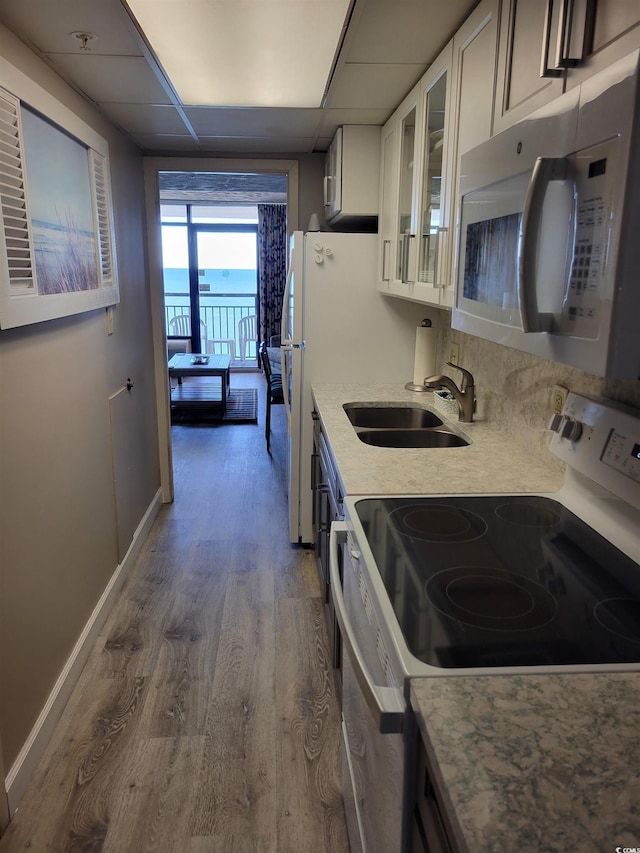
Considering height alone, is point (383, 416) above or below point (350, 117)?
below

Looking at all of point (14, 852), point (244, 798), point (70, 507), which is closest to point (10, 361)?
point (70, 507)

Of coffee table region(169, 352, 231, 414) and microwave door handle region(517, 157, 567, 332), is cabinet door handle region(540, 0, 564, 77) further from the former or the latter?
coffee table region(169, 352, 231, 414)

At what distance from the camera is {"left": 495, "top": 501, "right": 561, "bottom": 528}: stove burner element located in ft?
4.56

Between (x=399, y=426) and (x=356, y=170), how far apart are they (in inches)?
49.7

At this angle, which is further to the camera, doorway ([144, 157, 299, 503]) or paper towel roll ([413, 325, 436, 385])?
doorway ([144, 157, 299, 503])

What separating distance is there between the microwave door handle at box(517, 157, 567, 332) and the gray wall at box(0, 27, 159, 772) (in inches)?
54.2

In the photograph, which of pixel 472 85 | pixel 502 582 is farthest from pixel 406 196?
pixel 502 582

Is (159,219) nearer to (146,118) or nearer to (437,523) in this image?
(146,118)

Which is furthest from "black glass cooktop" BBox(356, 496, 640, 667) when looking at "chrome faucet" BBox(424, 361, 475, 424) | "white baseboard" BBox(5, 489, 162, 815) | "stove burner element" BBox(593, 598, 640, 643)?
"white baseboard" BBox(5, 489, 162, 815)

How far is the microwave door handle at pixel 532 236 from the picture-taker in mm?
938

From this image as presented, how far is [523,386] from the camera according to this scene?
75.8 inches

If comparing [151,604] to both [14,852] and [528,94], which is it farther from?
[528,94]

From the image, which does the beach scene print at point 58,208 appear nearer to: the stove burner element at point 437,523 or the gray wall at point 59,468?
the gray wall at point 59,468

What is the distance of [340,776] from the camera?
184 cm
